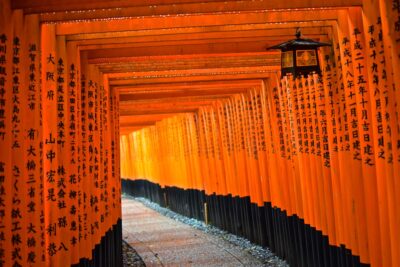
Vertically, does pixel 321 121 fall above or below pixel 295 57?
below

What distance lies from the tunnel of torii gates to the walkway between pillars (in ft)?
2.88

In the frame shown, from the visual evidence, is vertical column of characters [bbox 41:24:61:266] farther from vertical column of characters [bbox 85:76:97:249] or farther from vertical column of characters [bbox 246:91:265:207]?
vertical column of characters [bbox 246:91:265:207]

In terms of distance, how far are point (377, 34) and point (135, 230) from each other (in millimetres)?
16251

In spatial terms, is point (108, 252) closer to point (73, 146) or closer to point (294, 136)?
point (73, 146)

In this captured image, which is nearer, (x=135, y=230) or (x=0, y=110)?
(x=0, y=110)

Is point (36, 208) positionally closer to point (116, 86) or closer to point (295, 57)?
point (295, 57)

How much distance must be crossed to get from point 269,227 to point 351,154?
6.68m

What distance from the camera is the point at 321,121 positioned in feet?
28.5

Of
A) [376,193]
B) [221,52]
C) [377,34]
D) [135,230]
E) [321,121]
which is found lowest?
[135,230]

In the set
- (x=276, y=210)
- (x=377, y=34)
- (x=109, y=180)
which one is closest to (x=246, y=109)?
(x=276, y=210)

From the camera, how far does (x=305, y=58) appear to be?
7164 mm

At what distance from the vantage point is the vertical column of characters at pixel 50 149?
7180 mm

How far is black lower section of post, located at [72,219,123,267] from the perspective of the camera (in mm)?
9923

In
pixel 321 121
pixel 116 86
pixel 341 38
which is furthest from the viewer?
pixel 116 86
